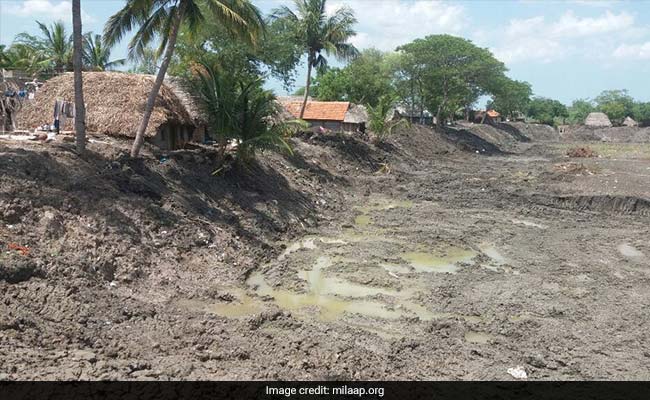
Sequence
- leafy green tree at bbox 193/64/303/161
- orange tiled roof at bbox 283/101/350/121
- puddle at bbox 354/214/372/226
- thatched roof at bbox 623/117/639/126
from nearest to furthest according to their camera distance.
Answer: leafy green tree at bbox 193/64/303/161, puddle at bbox 354/214/372/226, orange tiled roof at bbox 283/101/350/121, thatched roof at bbox 623/117/639/126

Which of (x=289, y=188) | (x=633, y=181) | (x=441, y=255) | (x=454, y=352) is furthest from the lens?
(x=633, y=181)

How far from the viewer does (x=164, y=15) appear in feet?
50.3

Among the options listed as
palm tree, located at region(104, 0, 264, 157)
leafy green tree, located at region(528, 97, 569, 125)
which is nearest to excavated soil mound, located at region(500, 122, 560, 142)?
leafy green tree, located at region(528, 97, 569, 125)

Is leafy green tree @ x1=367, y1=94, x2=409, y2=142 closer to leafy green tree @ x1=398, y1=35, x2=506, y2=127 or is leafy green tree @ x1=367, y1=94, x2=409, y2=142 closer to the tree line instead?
the tree line

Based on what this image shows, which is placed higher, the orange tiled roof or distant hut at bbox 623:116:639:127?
distant hut at bbox 623:116:639:127

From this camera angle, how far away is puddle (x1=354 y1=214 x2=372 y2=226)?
18594 mm

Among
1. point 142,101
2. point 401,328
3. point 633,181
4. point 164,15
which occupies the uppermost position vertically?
point 164,15

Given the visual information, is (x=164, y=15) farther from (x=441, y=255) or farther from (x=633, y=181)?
(x=633, y=181)

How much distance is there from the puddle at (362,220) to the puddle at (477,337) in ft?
29.5

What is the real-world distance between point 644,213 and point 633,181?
5.91m

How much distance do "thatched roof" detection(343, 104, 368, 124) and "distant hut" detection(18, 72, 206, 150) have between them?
19176mm

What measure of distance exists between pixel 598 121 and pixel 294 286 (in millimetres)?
89983

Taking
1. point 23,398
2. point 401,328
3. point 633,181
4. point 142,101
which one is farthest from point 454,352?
point 633,181

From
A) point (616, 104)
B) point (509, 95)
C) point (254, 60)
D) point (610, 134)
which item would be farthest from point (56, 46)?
point (616, 104)
